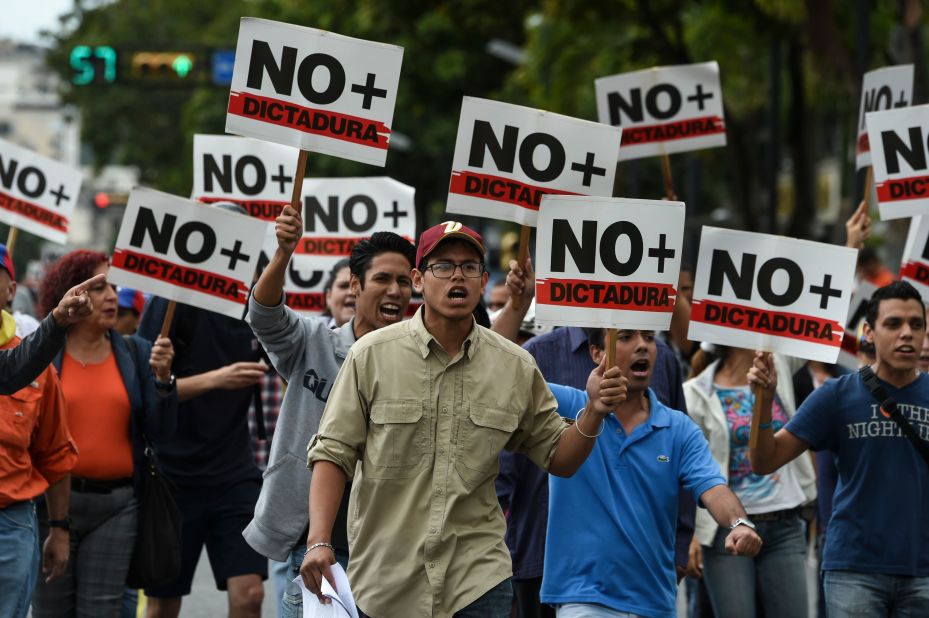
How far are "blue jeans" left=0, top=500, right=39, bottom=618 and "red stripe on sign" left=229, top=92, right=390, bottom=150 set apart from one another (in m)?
1.79

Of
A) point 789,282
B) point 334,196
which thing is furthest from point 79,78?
point 789,282

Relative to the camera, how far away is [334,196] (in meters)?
10.3

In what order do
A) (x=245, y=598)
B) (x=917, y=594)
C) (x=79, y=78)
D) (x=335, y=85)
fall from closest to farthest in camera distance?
(x=917, y=594) < (x=335, y=85) < (x=245, y=598) < (x=79, y=78)

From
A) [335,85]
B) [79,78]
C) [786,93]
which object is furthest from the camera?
[786,93]

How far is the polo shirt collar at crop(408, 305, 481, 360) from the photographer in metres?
5.34

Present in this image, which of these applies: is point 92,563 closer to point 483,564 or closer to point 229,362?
point 229,362

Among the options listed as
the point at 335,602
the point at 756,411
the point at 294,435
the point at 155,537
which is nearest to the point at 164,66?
the point at 155,537

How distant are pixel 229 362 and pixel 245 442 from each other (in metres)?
0.38

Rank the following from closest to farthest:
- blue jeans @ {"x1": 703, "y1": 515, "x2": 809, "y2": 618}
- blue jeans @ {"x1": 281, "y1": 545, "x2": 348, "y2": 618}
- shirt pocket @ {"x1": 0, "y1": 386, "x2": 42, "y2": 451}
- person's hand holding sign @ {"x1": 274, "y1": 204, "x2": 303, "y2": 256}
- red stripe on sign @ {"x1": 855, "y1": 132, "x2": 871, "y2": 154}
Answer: person's hand holding sign @ {"x1": 274, "y1": 204, "x2": 303, "y2": 256} → blue jeans @ {"x1": 281, "y1": 545, "x2": 348, "y2": 618} → shirt pocket @ {"x1": 0, "y1": 386, "x2": 42, "y2": 451} → blue jeans @ {"x1": 703, "y1": 515, "x2": 809, "y2": 618} → red stripe on sign @ {"x1": 855, "y1": 132, "x2": 871, "y2": 154}

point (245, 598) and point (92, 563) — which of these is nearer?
point (92, 563)

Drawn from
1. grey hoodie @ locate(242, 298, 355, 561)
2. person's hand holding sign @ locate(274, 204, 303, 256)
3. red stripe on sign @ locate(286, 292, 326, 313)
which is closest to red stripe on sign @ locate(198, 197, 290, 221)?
red stripe on sign @ locate(286, 292, 326, 313)

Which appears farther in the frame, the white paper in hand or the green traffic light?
the green traffic light

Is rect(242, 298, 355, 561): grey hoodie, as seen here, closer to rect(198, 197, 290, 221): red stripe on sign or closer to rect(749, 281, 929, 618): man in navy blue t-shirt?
rect(749, 281, 929, 618): man in navy blue t-shirt

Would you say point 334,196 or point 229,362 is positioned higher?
point 334,196
